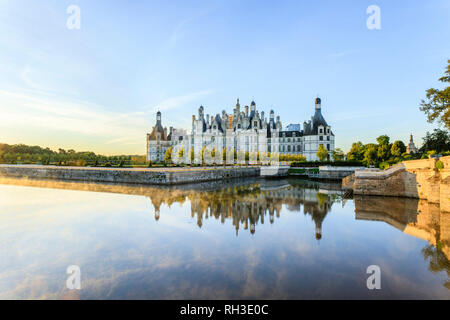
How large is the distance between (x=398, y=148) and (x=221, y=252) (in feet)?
140

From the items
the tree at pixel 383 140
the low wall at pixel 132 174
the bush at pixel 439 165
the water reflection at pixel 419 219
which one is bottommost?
the water reflection at pixel 419 219

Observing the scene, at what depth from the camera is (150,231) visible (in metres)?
8.16

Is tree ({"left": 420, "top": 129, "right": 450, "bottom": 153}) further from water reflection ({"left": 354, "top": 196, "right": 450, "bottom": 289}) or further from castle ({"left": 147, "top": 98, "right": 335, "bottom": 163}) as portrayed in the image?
water reflection ({"left": 354, "top": 196, "right": 450, "bottom": 289})

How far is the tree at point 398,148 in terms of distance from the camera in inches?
1464

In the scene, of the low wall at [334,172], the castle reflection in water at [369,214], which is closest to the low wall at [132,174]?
the castle reflection in water at [369,214]

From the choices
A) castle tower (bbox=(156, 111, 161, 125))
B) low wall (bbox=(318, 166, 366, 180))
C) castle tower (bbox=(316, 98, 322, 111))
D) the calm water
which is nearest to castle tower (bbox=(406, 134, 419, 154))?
low wall (bbox=(318, 166, 366, 180))

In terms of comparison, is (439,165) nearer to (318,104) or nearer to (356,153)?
(356,153)

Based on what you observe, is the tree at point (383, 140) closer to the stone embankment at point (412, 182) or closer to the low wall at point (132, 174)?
the low wall at point (132, 174)

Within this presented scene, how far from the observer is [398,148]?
3753 centimetres

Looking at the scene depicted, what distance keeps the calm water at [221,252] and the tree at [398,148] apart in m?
30.8

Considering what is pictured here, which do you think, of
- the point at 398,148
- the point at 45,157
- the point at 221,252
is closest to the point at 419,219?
the point at 221,252

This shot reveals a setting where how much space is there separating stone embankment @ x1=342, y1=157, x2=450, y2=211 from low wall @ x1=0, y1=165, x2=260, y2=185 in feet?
51.4
